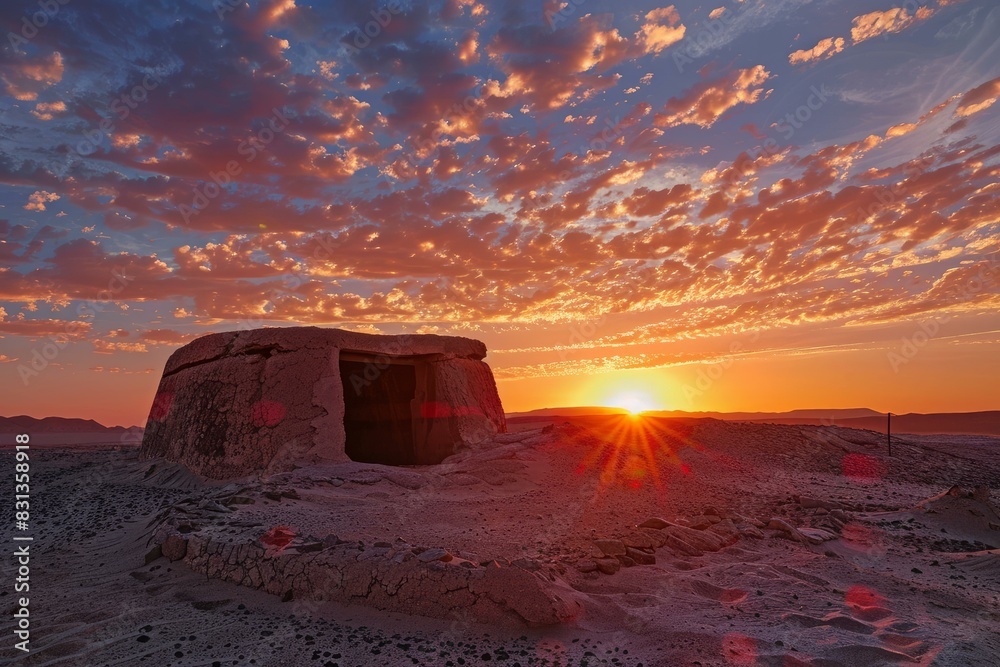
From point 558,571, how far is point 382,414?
28.0 ft

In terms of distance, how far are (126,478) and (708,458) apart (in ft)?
35.5

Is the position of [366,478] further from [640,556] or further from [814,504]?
[814,504]

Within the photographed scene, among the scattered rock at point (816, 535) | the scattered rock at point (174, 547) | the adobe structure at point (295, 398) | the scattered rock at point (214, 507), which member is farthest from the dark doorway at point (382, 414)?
the scattered rock at point (816, 535)

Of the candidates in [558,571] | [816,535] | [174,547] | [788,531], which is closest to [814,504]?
[816,535]

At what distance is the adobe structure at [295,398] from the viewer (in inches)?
357

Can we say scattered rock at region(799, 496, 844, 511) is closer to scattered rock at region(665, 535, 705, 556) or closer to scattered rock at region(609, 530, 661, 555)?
scattered rock at region(665, 535, 705, 556)

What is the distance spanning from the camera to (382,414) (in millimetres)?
13148

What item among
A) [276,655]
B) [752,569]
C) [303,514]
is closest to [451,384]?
[303,514]

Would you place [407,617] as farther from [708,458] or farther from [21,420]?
[21,420]

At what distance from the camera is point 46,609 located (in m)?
4.61

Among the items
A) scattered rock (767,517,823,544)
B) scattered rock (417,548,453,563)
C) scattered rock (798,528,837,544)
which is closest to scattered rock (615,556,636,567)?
scattered rock (417,548,453,563)

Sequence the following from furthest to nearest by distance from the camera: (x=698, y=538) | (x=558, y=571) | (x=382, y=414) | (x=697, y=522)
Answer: (x=382, y=414), (x=697, y=522), (x=698, y=538), (x=558, y=571)

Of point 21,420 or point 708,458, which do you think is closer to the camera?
point 708,458

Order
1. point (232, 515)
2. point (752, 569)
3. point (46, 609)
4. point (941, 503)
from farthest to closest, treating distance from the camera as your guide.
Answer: point (941, 503), point (232, 515), point (752, 569), point (46, 609)
